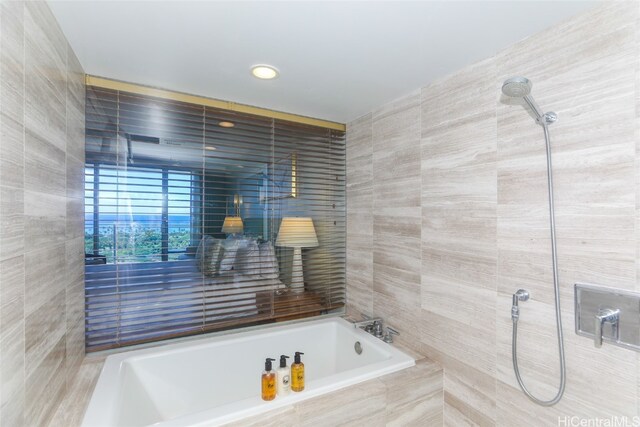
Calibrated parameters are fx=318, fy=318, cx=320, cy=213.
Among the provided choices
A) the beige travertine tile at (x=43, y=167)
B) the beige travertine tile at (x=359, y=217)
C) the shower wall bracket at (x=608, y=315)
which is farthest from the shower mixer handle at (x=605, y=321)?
the beige travertine tile at (x=43, y=167)

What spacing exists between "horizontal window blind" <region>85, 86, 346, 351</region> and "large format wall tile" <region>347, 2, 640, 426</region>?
0.82m

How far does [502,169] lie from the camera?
1520 millimetres

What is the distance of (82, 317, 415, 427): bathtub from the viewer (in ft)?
4.65

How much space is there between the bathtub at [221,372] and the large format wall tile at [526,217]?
431mm

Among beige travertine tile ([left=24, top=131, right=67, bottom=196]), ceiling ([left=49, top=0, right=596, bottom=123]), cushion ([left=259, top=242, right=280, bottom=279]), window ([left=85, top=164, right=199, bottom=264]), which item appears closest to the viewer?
beige travertine tile ([left=24, top=131, right=67, bottom=196])

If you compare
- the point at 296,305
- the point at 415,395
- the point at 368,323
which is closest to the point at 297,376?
the point at 415,395

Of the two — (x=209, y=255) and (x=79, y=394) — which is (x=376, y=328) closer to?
(x=209, y=255)

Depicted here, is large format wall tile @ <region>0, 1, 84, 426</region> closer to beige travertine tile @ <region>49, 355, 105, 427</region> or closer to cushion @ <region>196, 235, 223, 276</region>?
beige travertine tile @ <region>49, 355, 105, 427</region>

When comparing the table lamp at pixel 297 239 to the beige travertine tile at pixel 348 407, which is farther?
the table lamp at pixel 297 239

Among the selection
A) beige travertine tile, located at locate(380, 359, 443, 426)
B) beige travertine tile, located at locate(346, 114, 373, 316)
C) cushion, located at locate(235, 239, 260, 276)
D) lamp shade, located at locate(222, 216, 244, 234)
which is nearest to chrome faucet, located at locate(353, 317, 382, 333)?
beige travertine tile, located at locate(346, 114, 373, 316)

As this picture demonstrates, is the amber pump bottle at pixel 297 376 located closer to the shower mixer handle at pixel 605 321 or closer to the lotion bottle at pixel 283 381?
A: the lotion bottle at pixel 283 381

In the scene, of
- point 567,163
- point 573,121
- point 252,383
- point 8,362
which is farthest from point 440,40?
point 252,383

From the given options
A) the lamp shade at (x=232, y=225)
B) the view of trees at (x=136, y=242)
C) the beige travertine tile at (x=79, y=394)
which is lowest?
the beige travertine tile at (x=79, y=394)

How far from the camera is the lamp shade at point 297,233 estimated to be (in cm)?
249
